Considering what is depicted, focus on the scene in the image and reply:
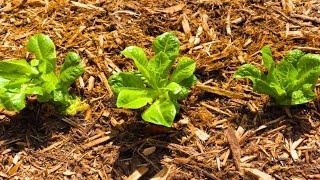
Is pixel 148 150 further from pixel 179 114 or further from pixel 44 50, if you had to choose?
pixel 44 50

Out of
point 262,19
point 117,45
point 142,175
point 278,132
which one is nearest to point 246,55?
point 262,19

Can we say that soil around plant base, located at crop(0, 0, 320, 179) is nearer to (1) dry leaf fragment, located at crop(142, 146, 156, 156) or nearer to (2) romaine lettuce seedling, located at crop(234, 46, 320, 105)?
(1) dry leaf fragment, located at crop(142, 146, 156, 156)

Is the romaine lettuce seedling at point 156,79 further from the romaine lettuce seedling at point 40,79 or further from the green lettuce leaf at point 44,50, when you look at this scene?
the green lettuce leaf at point 44,50

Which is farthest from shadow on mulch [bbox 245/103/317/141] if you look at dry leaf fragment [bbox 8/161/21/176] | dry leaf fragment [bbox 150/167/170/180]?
dry leaf fragment [bbox 8/161/21/176]

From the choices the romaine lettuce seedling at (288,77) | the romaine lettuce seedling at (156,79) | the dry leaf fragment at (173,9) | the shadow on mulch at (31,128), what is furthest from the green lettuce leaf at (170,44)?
the shadow on mulch at (31,128)

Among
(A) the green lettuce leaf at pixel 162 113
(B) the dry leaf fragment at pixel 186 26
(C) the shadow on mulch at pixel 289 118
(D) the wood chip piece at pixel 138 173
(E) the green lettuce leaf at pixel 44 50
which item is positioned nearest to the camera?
(A) the green lettuce leaf at pixel 162 113
